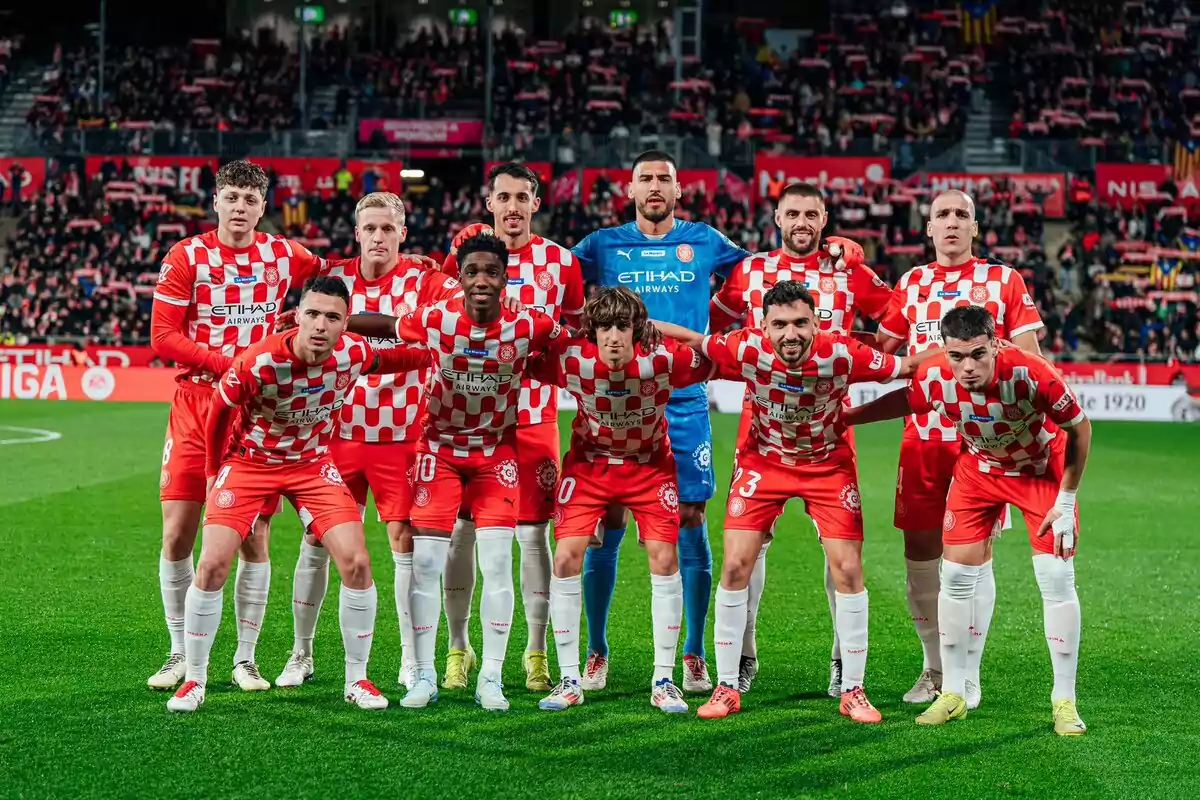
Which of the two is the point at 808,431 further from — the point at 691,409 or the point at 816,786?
the point at 816,786

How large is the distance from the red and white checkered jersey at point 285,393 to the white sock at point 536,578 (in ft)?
3.92

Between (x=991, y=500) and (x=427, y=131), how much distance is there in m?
26.0

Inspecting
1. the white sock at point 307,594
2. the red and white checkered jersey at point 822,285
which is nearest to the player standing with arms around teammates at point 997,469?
the red and white checkered jersey at point 822,285

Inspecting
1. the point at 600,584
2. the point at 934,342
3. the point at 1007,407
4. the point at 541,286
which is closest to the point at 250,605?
the point at 600,584

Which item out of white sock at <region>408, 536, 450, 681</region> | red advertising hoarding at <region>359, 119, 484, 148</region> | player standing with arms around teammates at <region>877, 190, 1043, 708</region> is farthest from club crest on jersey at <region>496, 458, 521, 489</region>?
red advertising hoarding at <region>359, 119, 484, 148</region>

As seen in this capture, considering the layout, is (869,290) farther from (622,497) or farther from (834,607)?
(622,497)

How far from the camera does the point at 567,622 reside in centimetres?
638

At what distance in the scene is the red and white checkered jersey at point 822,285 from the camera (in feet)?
23.1

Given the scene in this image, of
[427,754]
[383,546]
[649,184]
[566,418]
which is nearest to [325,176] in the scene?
[566,418]

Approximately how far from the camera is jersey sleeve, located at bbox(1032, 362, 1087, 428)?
593 cm

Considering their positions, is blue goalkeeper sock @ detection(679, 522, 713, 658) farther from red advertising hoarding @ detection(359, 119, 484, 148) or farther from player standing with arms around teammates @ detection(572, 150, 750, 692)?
red advertising hoarding @ detection(359, 119, 484, 148)

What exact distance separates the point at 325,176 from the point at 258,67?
7039 millimetres

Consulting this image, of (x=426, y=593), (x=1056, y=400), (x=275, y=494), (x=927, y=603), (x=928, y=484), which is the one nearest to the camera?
(x=1056, y=400)

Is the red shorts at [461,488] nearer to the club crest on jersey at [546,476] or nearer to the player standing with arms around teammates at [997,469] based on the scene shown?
the club crest on jersey at [546,476]
